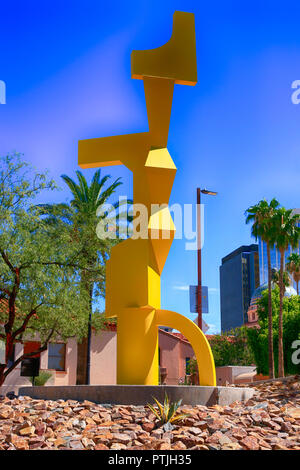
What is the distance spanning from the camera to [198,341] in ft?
41.2

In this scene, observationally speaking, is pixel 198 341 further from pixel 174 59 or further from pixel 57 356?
pixel 57 356

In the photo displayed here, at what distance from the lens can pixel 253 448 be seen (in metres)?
8.81

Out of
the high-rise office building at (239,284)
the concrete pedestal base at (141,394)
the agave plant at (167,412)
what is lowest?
the agave plant at (167,412)

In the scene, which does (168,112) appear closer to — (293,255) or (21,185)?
(21,185)

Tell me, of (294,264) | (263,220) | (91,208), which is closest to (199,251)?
(91,208)

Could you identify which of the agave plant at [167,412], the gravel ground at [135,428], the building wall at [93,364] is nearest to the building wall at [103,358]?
the building wall at [93,364]

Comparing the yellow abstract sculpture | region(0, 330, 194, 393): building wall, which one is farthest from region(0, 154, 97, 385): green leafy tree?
region(0, 330, 194, 393): building wall

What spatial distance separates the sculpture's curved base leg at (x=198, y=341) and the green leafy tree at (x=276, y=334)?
23.3 meters

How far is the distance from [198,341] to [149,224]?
9.73ft

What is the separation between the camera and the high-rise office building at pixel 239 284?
178125 millimetres

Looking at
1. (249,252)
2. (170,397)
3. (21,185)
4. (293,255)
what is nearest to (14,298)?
(21,185)

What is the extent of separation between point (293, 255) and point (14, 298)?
1358 inches

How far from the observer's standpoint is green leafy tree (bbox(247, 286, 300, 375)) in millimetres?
35625

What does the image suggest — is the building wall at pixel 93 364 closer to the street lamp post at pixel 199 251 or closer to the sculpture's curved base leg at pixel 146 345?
the street lamp post at pixel 199 251
